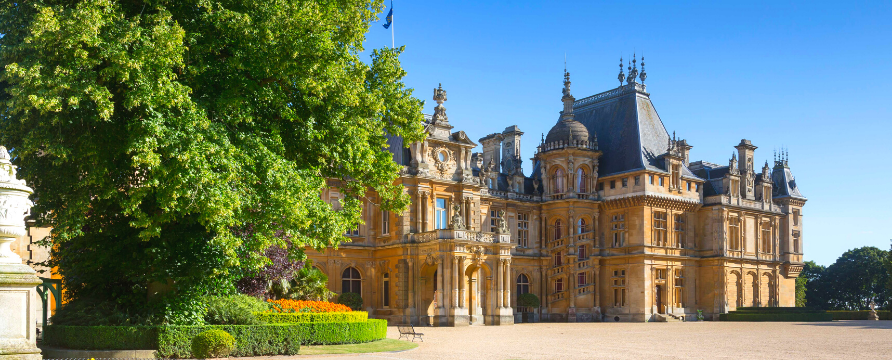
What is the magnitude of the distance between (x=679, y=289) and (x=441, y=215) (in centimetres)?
1732

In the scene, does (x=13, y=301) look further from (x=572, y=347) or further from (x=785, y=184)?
(x=785, y=184)

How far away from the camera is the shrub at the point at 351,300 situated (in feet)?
126

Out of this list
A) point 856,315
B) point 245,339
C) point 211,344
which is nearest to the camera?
point 211,344

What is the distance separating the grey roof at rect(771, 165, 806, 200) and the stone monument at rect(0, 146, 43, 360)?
54.4m

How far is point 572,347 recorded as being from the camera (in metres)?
22.8

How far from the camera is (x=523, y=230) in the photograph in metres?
Answer: 48.0

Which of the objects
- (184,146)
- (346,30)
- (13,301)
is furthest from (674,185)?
(13,301)

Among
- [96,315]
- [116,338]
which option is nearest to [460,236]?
[96,315]

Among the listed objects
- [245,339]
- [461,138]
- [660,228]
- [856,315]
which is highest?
[461,138]

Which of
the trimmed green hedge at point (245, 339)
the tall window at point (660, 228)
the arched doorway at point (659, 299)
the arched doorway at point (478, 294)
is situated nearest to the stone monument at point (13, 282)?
the trimmed green hedge at point (245, 339)

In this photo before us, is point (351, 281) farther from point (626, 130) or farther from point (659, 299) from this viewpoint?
point (626, 130)

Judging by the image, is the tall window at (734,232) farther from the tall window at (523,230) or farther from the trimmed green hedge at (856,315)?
the tall window at (523,230)

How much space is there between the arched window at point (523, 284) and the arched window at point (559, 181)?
17.9ft

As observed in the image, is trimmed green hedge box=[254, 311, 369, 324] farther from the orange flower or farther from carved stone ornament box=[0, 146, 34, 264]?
carved stone ornament box=[0, 146, 34, 264]
